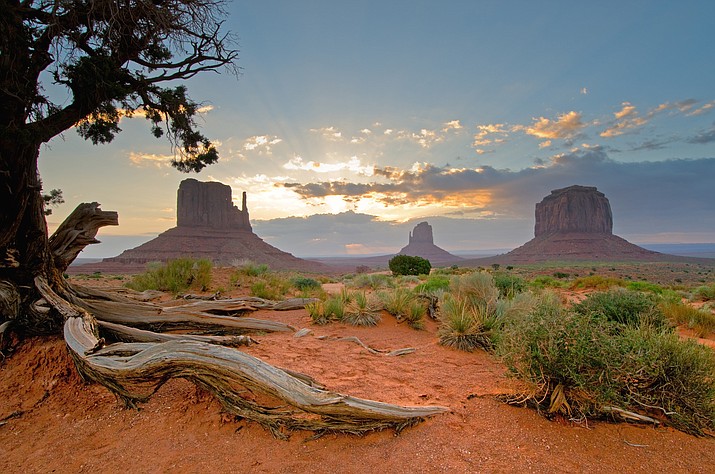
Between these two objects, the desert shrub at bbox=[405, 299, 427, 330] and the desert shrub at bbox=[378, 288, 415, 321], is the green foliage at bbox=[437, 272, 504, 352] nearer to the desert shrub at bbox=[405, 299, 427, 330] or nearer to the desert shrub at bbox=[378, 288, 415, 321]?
the desert shrub at bbox=[405, 299, 427, 330]

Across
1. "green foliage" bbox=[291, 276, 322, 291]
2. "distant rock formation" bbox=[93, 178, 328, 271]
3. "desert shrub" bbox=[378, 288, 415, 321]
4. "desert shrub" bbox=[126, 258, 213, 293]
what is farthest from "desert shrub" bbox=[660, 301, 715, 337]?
"distant rock formation" bbox=[93, 178, 328, 271]

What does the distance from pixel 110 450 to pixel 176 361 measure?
885 mm

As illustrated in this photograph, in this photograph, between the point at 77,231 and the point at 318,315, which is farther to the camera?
the point at 318,315

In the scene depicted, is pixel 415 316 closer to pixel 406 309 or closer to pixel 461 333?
pixel 406 309

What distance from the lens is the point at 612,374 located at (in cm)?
342

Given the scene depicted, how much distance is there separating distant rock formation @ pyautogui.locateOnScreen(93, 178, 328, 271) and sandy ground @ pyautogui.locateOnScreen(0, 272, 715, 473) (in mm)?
60072

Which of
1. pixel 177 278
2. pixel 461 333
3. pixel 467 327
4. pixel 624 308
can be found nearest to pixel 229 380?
pixel 461 333

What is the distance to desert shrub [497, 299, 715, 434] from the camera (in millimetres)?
3406

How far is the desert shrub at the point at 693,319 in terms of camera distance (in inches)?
345

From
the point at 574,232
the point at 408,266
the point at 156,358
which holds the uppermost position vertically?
the point at 574,232

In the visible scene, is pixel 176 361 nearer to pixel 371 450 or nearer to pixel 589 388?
pixel 371 450

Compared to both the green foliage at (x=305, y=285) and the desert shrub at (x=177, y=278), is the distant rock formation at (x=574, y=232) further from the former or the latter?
the desert shrub at (x=177, y=278)

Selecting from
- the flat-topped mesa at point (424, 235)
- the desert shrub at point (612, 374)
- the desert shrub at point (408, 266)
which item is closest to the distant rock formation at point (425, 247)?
the flat-topped mesa at point (424, 235)

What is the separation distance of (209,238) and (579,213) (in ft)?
317
